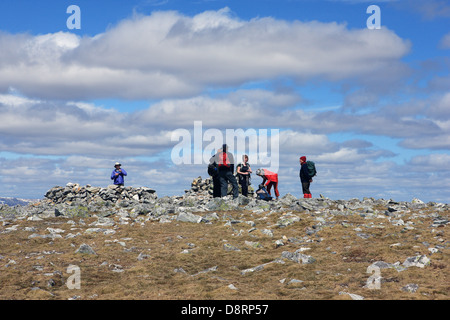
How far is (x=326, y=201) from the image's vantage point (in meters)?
22.1

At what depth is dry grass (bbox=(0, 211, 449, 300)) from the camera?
8820 mm

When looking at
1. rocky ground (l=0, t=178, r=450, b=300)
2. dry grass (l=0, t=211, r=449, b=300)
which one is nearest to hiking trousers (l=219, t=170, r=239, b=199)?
rocky ground (l=0, t=178, r=450, b=300)

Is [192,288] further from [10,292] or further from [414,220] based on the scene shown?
[414,220]

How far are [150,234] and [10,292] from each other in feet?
21.9

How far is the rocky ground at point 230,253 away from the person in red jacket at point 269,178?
4.03 metres

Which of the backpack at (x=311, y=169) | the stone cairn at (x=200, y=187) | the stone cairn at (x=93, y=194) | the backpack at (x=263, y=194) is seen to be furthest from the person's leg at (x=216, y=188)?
the stone cairn at (x=200, y=187)

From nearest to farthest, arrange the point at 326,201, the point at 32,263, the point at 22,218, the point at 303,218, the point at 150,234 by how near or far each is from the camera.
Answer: the point at 32,263, the point at 150,234, the point at 303,218, the point at 22,218, the point at 326,201

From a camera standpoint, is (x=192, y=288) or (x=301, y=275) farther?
(x=301, y=275)

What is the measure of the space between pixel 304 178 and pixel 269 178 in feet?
6.34

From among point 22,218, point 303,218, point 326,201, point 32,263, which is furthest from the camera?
point 326,201

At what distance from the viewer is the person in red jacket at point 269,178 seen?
81.3ft

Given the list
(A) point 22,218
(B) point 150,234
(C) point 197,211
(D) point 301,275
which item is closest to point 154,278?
(D) point 301,275

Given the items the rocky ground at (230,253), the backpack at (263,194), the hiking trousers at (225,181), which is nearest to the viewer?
the rocky ground at (230,253)

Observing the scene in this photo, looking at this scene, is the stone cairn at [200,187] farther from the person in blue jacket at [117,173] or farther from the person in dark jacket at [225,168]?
the person in dark jacket at [225,168]
